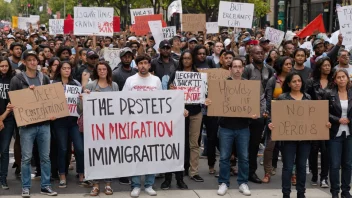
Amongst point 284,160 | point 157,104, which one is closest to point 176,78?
point 157,104

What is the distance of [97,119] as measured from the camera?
7.33 meters

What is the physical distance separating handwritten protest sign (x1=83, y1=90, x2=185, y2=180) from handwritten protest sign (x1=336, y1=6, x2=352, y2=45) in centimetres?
386

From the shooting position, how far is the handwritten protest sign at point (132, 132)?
734 cm

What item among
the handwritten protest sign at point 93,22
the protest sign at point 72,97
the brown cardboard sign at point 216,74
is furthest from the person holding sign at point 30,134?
the handwritten protest sign at point 93,22

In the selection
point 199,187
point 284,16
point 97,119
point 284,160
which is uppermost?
point 284,16

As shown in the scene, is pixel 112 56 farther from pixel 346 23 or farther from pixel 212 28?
pixel 212 28

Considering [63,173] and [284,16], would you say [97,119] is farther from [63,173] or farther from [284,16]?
[284,16]

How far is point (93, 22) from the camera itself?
1366cm

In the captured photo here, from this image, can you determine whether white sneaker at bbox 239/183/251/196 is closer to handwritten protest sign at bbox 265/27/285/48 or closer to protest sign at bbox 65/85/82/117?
protest sign at bbox 65/85/82/117

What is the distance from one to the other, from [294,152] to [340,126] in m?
0.64

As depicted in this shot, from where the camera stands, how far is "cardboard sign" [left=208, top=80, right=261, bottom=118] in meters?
7.47

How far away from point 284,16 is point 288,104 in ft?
119

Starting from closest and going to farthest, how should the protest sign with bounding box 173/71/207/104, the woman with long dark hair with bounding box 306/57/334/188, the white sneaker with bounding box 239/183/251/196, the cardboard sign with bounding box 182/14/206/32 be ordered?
the woman with long dark hair with bounding box 306/57/334/188
the white sneaker with bounding box 239/183/251/196
the protest sign with bounding box 173/71/207/104
the cardboard sign with bounding box 182/14/206/32

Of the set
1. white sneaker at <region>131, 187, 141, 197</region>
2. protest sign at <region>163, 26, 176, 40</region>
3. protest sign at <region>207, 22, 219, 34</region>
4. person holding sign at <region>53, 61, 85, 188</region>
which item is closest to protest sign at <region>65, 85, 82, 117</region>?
person holding sign at <region>53, 61, 85, 188</region>
